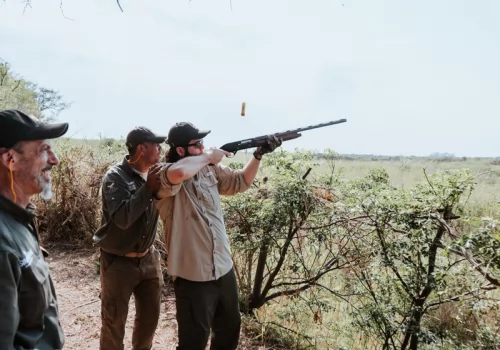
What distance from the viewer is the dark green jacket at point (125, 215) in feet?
8.71

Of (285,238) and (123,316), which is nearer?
(123,316)

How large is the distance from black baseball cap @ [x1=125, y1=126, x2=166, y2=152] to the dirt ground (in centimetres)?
211

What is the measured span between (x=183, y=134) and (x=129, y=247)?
0.92 metres

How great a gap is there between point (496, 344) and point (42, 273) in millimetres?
3076

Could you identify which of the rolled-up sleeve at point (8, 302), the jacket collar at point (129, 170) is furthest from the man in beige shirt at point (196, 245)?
the rolled-up sleeve at point (8, 302)

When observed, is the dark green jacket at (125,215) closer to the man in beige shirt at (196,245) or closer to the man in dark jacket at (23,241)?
the man in beige shirt at (196,245)

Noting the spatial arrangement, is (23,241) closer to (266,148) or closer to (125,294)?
(125,294)

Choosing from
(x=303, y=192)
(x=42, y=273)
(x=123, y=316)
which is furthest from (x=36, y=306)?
(x=303, y=192)

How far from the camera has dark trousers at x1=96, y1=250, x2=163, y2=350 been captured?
2.89 metres

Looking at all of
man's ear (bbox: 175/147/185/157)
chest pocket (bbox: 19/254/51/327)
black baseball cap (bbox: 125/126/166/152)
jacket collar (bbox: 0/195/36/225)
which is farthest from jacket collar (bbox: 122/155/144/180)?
chest pocket (bbox: 19/254/51/327)

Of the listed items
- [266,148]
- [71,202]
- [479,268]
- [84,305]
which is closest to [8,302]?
[266,148]

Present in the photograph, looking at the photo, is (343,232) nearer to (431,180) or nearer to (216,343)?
(431,180)

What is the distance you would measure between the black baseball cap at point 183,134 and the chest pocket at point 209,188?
30 centimetres

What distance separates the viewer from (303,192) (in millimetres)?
3729
